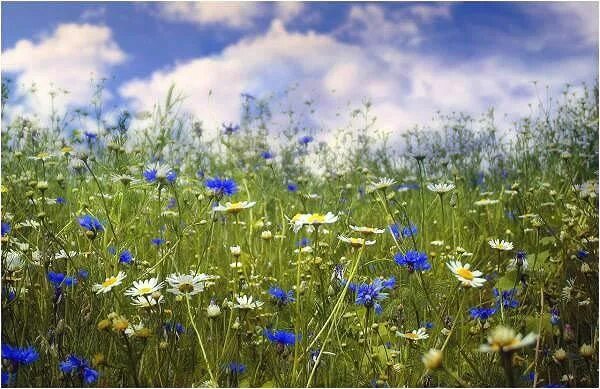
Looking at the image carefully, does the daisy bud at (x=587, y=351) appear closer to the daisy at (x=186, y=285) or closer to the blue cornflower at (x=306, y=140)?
the daisy at (x=186, y=285)

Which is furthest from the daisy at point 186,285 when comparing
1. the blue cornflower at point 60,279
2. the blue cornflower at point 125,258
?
the blue cornflower at point 125,258

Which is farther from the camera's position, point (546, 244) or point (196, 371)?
point (546, 244)

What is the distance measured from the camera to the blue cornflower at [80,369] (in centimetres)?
110

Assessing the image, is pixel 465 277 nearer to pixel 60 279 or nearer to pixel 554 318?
pixel 554 318

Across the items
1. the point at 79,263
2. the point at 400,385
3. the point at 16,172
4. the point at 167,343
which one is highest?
the point at 16,172

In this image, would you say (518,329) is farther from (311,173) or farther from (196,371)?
(311,173)

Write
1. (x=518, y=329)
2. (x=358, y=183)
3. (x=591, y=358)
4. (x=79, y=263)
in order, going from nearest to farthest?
1. (x=591, y=358)
2. (x=518, y=329)
3. (x=79, y=263)
4. (x=358, y=183)

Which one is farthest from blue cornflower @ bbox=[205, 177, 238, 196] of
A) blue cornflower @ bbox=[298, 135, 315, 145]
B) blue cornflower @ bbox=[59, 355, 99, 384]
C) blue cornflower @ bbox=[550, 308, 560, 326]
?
blue cornflower @ bbox=[298, 135, 315, 145]

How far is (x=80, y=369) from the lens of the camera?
1.12 m

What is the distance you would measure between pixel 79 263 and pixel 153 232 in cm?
54

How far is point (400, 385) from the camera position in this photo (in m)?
1.23

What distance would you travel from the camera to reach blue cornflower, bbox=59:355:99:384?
110cm

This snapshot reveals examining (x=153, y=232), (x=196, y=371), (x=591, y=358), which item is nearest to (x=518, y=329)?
(x=591, y=358)

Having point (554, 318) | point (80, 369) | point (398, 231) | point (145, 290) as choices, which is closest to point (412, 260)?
point (398, 231)
